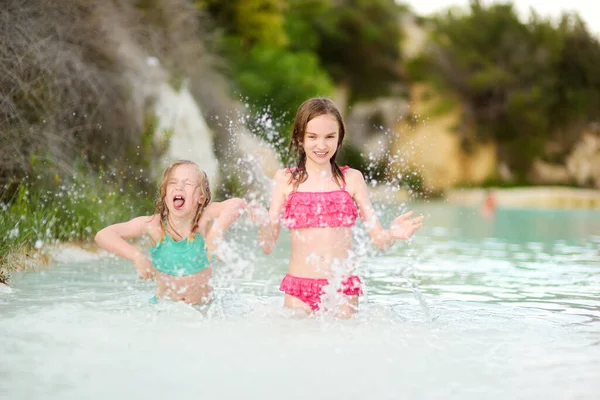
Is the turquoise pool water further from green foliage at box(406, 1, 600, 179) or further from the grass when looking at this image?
green foliage at box(406, 1, 600, 179)

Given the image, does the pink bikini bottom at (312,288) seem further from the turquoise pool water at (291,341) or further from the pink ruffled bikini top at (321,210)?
the pink ruffled bikini top at (321,210)

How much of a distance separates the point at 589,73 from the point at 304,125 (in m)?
30.4

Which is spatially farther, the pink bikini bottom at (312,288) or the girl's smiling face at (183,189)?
the girl's smiling face at (183,189)

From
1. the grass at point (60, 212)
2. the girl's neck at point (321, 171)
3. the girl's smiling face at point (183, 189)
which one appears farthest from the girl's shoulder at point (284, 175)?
the grass at point (60, 212)

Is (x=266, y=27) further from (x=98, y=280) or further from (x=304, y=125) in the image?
(x=304, y=125)

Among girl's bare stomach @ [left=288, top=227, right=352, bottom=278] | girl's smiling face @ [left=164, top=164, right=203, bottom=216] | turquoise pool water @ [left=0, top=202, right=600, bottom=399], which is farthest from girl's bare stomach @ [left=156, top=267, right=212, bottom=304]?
girl's bare stomach @ [left=288, top=227, right=352, bottom=278]

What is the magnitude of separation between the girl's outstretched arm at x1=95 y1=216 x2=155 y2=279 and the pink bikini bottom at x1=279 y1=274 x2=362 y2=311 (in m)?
0.77

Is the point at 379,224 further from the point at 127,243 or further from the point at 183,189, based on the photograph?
the point at 127,243

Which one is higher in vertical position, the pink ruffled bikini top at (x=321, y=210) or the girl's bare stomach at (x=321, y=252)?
the pink ruffled bikini top at (x=321, y=210)

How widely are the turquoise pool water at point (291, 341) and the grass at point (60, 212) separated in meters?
0.26

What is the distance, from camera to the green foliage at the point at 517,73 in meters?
31.8

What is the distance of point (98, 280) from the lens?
6316mm

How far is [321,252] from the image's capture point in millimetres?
4531

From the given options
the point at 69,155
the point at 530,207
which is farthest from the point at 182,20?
the point at 530,207
